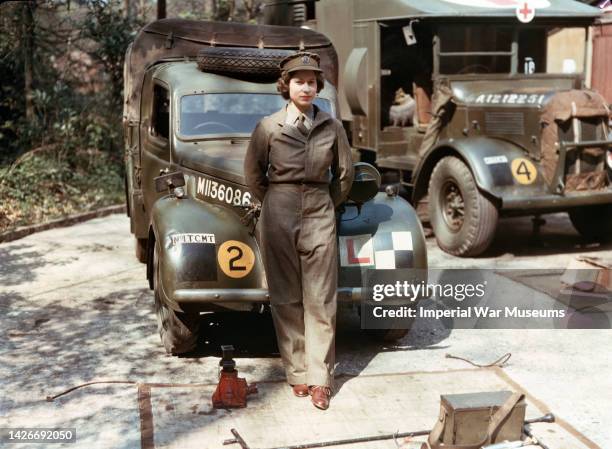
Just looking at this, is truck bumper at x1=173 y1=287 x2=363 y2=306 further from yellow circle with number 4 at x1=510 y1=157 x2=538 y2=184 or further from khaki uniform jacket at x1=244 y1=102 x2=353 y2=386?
yellow circle with number 4 at x1=510 y1=157 x2=538 y2=184

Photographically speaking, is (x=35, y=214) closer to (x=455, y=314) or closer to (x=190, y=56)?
(x=190, y=56)

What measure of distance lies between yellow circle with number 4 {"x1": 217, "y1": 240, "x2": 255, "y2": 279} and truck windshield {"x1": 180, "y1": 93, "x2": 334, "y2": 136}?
4.39 feet

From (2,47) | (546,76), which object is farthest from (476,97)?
(2,47)

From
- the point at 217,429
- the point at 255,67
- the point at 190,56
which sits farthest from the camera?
the point at 190,56

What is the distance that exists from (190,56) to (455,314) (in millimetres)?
3082

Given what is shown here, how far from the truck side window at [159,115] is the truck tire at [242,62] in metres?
0.43

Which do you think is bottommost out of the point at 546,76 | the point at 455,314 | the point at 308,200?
the point at 455,314

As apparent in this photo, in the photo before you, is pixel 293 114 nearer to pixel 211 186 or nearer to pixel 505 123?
pixel 211 186

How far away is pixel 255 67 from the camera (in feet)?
21.6

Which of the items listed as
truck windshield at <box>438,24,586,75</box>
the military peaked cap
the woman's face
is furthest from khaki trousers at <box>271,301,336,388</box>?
truck windshield at <box>438,24,586,75</box>

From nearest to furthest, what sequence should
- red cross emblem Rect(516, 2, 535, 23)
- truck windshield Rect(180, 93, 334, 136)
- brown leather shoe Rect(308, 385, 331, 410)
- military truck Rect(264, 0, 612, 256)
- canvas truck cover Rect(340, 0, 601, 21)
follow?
brown leather shoe Rect(308, 385, 331, 410), truck windshield Rect(180, 93, 334, 136), military truck Rect(264, 0, 612, 256), canvas truck cover Rect(340, 0, 601, 21), red cross emblem Rect(516, 2, 535, 23)

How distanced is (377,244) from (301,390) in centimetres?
106

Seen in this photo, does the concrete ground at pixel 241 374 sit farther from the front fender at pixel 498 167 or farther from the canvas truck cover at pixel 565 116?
the canvas truck cover at pixel 565 116

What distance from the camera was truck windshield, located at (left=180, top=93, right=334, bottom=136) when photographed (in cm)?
639
